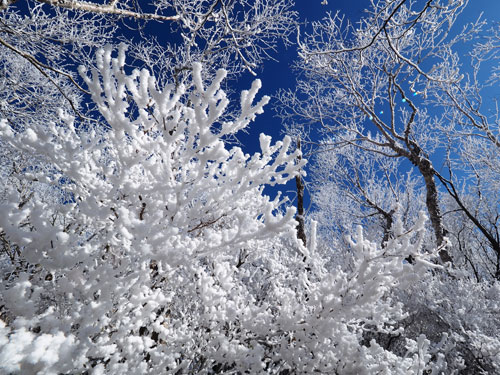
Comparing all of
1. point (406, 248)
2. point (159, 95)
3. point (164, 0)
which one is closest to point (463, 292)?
point (406, 248)

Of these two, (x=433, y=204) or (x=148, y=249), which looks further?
(x=433, y=204)

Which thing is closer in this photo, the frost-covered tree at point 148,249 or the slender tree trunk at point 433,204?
the frost-covered tree at point 148,249

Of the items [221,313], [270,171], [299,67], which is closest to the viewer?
[270,171]

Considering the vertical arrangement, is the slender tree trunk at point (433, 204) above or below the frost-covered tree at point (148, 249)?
above

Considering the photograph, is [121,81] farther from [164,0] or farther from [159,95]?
[164,0]

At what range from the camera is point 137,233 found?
1.18 metres

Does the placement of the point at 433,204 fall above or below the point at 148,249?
above

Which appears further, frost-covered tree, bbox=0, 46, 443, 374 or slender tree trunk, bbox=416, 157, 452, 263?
slender tree trunk, bbox=416, 157, 452, 263

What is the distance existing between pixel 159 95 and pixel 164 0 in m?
4.24

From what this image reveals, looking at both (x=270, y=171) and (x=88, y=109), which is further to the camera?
(x=88, y=109)

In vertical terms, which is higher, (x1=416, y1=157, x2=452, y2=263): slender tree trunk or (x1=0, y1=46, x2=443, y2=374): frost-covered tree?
(x1=416, y1=157, x2=452, y2=263): slender tree trunk

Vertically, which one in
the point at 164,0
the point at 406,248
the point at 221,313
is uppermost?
the point at 164,0

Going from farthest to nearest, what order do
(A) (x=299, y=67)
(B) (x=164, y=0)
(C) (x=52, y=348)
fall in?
1. (A) (x=299, y=67)
2. (B) (x=164, y=0)
3. (C) (x=52, y=348)

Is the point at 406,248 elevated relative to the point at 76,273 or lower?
elevated
